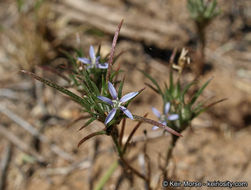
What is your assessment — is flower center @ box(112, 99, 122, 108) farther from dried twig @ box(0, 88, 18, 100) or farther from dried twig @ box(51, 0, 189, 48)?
dried twig @ box(51, 0, 189, 48)

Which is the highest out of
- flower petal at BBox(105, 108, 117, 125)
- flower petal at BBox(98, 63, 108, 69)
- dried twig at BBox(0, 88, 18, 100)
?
flower petal at BBox(98, 63, 108, 69)

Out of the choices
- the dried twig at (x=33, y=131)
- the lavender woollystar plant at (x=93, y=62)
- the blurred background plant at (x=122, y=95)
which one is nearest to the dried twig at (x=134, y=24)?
the blurred background plant at (x=122, y=95)

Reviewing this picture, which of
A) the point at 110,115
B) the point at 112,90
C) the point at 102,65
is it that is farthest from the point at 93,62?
the point at 110,115

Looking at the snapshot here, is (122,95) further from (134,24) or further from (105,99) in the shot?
(105,99)

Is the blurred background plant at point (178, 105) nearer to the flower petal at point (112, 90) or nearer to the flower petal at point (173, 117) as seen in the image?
the flower petal at point (173, 117)

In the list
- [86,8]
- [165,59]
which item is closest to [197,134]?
[165,59]

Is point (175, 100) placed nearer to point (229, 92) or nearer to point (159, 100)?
point (159, 100)

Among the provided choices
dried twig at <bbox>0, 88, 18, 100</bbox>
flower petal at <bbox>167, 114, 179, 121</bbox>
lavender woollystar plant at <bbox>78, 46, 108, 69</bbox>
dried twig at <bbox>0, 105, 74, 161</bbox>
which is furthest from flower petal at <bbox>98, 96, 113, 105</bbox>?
dried twig at <bbox>0, 88, 18, 100</bbox>

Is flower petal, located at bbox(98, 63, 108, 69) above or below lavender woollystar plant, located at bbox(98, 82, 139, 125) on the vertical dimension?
above
